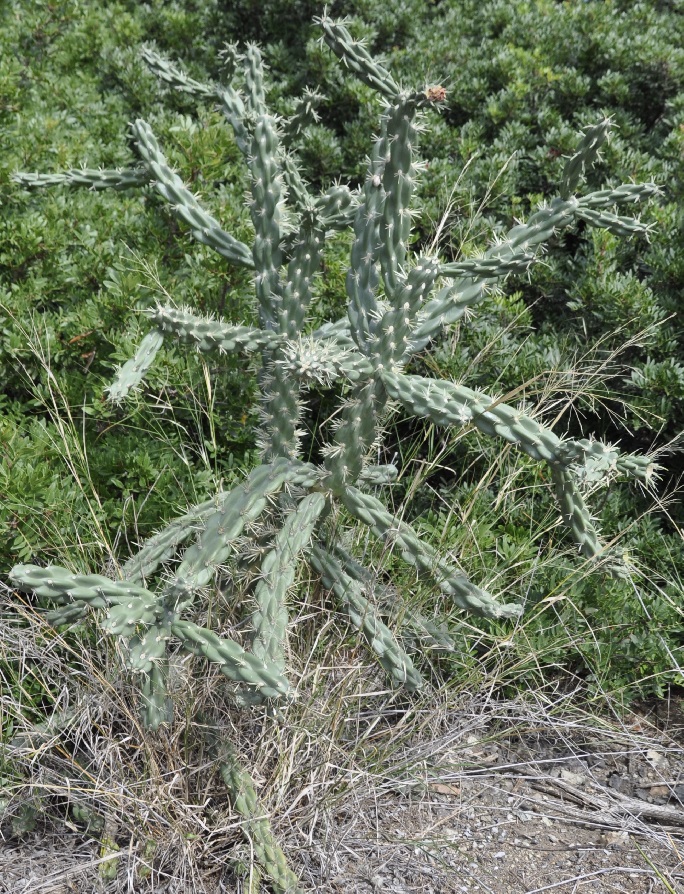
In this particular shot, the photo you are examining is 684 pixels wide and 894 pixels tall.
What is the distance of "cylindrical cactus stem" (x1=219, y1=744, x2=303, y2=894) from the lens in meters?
2.25

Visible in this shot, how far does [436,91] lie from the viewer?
2098mm

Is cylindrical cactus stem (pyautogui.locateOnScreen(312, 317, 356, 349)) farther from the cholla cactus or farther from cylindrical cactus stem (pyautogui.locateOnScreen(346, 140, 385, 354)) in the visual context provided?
cylindrical cactus stem (pyautogui.locateOnScreen(346, 140, 385, 354))

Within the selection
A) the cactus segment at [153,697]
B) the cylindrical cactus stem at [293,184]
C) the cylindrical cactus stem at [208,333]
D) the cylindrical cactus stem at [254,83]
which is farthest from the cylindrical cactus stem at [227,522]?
the cylindrical cactus stem at [254,83]

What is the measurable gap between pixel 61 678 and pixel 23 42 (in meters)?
3.90

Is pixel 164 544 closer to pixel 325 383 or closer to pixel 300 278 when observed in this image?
pixel 325 383

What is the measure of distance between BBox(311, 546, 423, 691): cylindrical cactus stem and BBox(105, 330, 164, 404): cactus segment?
703mm

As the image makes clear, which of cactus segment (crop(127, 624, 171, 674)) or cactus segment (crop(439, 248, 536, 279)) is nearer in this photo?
cactus segment (crop(127, 624, 171, 674))

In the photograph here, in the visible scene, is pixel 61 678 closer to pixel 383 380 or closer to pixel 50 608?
pixel 50 608

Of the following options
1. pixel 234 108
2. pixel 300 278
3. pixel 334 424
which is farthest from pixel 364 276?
pixel 234 108

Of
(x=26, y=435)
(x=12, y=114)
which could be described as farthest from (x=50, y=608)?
(x=12, y=114)

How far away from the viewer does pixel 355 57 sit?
2502 millimetres

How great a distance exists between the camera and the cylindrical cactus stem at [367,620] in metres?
2.51

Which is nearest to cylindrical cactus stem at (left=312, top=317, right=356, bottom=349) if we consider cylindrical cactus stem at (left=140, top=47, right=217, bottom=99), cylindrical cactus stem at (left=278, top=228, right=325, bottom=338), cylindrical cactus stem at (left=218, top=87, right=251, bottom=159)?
cylindrical cactus stem at (left=278, top=228, right=325, bottom=338)

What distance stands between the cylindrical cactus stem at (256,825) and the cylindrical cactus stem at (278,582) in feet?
1.07
